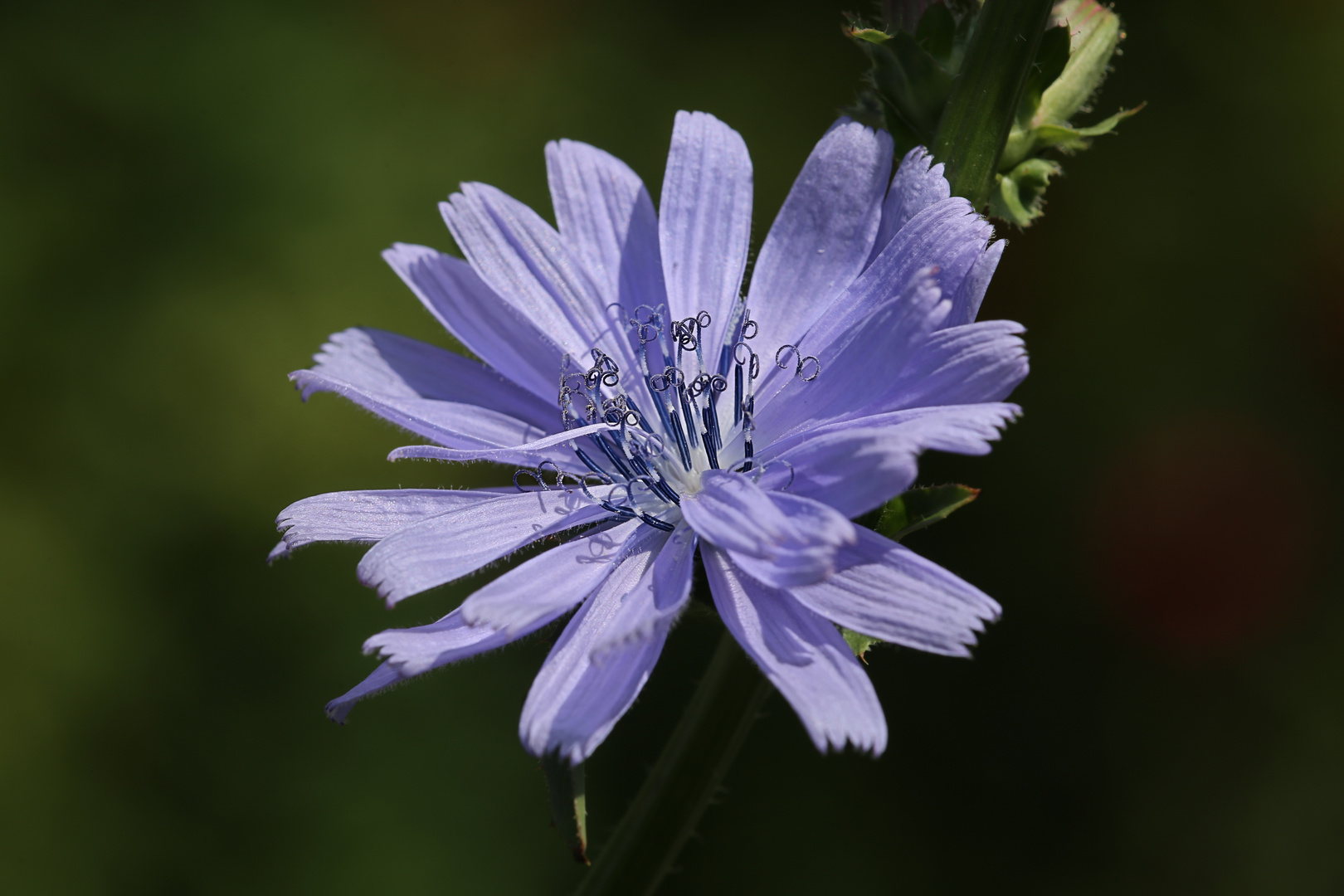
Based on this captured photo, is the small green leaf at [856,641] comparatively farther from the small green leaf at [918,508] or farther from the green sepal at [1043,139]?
the green sepal at [1043,139]

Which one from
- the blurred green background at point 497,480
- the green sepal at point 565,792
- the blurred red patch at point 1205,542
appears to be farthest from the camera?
the blurred red patch at point 1205,542

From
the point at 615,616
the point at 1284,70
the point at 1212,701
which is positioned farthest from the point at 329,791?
the point at 1284,70

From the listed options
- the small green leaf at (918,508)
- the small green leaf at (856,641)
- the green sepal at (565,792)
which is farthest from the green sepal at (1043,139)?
the green sepal at (565,792)

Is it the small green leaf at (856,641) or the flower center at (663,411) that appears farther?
the flower center at (663,411)

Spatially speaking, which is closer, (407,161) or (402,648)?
(402,648)

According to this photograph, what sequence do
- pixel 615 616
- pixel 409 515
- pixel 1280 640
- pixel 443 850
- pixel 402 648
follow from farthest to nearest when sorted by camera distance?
1. pixel 1280 640
2. pixel 443 850
3. pixel 409 515
4. pixel 615 616
5. pixel 402 648

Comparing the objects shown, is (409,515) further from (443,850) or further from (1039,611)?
(1039,611)

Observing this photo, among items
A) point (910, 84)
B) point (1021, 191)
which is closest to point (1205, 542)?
point (1021, 191)

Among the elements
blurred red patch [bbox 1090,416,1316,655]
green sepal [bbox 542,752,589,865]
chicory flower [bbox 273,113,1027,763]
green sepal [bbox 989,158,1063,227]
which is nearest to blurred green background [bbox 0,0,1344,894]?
blurred red patch [bbox 1090,416,1316,655]
